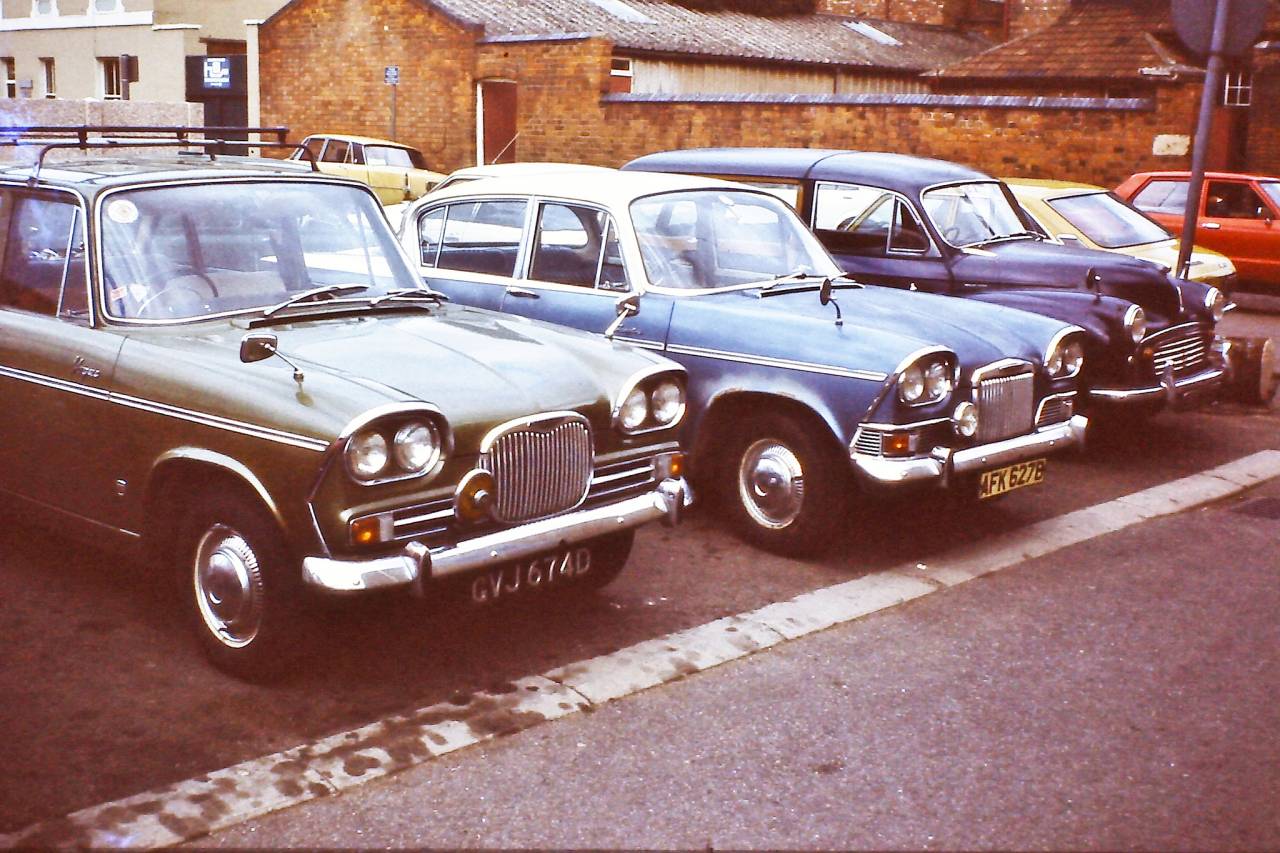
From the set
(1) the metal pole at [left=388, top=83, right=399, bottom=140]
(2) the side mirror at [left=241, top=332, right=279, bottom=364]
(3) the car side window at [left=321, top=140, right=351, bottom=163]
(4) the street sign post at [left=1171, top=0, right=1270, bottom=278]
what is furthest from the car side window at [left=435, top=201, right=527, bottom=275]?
(1) the metal pole at [left=388, top=83, right=399, bottom=140]

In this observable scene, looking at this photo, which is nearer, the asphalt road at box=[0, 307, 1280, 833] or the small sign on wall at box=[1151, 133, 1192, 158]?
the asphalt road at box=[0, 307, 1280, 833]

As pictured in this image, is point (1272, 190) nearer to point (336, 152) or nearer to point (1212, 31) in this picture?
point (1212, 31)

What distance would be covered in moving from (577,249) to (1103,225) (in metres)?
6.18

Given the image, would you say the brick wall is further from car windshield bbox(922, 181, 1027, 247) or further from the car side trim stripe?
the car side trim stripe

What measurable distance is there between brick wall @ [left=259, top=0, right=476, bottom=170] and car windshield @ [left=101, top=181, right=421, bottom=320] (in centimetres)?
2074

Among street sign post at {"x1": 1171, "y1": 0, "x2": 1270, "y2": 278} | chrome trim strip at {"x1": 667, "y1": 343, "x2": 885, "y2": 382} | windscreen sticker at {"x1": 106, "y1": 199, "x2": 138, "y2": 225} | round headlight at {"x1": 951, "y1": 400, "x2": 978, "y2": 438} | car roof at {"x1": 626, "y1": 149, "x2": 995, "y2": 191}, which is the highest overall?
street sign post at {"x1": 1171, "y1": 0, "x2": 1270, "y2": 278}

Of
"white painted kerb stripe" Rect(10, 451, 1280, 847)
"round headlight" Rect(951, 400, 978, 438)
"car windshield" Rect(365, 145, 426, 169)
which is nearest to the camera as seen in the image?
"white painted kerb stripe" Rect(10, 451, 1280, 847)

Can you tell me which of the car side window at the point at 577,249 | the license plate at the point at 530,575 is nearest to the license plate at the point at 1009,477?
the car side window at the point at 577,249

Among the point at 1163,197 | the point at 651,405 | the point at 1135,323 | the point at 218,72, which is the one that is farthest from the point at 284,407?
the point at 218,72

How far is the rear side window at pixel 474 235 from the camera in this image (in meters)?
7.52

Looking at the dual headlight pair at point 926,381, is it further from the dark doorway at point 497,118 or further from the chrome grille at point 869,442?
the dark doorway at point 497,118

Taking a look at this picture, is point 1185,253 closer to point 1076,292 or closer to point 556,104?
point 1076,292

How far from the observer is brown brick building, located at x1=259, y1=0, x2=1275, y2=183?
18484 millimetres

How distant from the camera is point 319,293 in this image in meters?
5.54
